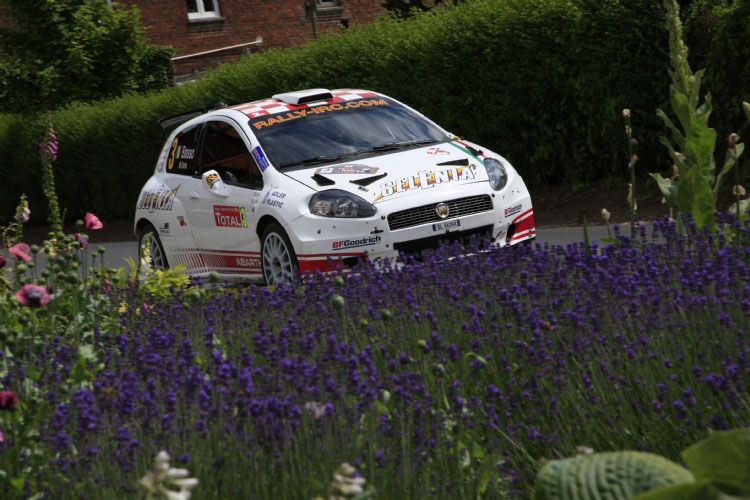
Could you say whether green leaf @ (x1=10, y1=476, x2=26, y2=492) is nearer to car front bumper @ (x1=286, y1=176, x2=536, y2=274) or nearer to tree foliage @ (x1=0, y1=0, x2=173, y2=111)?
car front bumper @ (x1=286, y1=176, x2=536, y2=274)

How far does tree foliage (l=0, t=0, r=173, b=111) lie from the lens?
78.6 ft

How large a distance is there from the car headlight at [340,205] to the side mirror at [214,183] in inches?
55.3

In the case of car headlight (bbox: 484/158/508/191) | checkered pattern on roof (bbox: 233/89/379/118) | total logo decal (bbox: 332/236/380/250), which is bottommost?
total logo decal (bbox: 332/236/380/250)

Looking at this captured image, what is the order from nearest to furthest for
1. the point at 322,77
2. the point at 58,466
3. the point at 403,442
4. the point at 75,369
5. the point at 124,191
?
the point at 403,442 < the point at 58,466 < the point at 75,369 < the point at 322,77 < the point at 124,191

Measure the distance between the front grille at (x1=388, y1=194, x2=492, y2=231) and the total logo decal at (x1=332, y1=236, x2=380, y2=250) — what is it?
0.16 meters

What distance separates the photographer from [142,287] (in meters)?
7.57

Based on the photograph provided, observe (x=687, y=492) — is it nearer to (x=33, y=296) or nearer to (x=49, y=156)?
(x=33, y=296)

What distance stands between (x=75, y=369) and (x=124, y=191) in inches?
728

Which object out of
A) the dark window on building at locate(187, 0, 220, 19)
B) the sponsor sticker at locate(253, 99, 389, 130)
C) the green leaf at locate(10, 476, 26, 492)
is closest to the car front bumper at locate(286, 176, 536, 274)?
the sponsor sticker at locate(253, 99, 389, 130)

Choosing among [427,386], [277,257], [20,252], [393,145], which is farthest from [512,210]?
[427,386]

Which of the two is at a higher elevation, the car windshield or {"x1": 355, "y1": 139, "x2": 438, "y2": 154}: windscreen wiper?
the car windshield

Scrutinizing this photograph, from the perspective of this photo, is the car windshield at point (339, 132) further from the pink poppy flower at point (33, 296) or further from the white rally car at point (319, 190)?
the pink poppy flower at point (33, 296)

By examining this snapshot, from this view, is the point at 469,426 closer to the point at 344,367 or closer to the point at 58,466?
the point at 344,367

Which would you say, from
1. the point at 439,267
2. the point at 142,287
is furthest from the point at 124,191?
the point at 439,267
